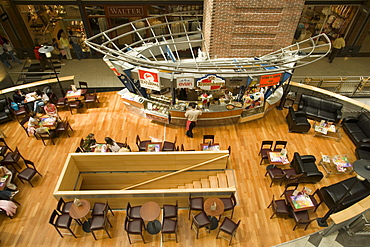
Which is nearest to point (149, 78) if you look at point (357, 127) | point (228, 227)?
point (228, 227)

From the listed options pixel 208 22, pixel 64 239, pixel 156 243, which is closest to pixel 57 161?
pixel 64 239

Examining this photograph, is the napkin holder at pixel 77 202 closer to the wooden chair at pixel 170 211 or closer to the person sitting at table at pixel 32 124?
the wooden chair at pixel 170 211

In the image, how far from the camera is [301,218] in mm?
6320

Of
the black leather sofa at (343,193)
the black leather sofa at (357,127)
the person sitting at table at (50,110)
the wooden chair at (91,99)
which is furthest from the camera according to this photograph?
the wooden chair at (91,99)

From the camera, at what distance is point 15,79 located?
11.9m

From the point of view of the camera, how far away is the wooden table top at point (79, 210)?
607 cm

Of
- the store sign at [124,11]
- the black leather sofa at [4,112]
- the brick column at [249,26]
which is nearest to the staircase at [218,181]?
the brick column at [249,26]

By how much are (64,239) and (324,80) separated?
11474 mm

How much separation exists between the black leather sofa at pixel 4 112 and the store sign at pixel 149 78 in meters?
5.53

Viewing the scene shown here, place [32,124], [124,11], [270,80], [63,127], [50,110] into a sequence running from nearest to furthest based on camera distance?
1. [270,80]
2. [32,124]
3. [63,127]
4. [50,110]
5. [124,11]

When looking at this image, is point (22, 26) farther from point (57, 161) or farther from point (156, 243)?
point (156, 243)

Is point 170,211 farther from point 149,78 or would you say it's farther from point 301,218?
point 149,78

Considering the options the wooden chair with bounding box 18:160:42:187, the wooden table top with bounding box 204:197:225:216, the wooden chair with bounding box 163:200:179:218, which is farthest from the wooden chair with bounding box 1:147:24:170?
the wooden table top with bounding box 204:197:225:216

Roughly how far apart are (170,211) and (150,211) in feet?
1.78
